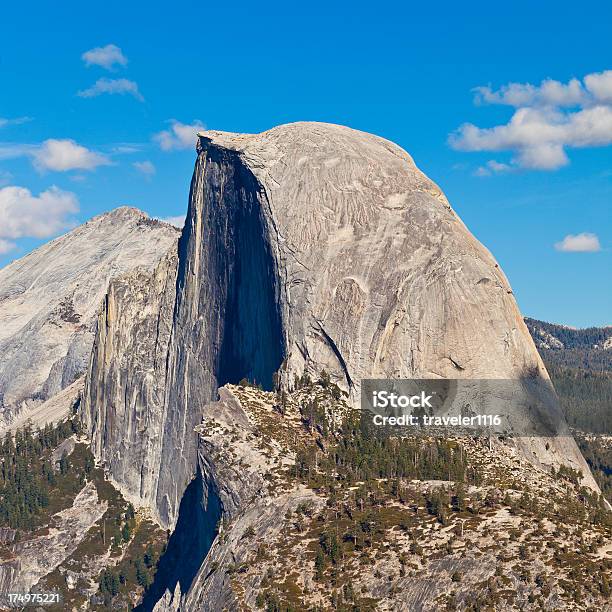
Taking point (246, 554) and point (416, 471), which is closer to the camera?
point (246, 554)

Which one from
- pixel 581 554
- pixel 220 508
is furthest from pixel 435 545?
pixel 220 508

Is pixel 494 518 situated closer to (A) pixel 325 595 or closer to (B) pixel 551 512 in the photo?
(B) pixel 551 512

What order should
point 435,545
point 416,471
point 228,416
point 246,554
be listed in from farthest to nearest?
point 228,416
point 416,471
point 246,554
point 435,545

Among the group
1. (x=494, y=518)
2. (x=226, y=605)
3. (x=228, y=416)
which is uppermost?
(x=228, y=416)

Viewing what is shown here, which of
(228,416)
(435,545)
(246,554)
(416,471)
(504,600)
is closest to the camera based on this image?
(504,600)

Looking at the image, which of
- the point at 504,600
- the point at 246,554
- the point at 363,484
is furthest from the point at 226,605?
the point at 504,600

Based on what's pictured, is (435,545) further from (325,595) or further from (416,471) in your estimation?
(416,471)

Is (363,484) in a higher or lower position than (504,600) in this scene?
higher

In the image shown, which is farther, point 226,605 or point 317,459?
point 317,459

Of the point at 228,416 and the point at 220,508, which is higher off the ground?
the point at 228,416
